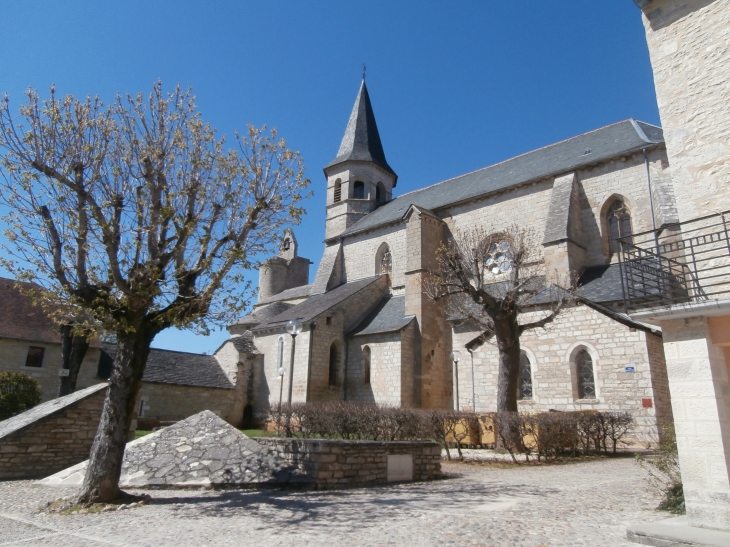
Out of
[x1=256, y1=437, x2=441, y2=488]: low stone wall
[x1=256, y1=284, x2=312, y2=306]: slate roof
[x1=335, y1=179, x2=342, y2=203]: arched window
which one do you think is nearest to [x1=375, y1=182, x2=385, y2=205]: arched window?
[x1=335, y1=179, x2=342, y2=203]: arched window

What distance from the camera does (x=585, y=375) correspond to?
1508 cm

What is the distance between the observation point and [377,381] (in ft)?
68.5

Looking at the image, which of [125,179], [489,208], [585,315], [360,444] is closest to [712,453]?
[360,444]

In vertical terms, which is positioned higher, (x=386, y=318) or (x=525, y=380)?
(x=386, y=318)

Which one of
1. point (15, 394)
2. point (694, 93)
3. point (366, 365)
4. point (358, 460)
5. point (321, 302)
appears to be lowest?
point (358, 460)

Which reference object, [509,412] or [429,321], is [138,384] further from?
[429,321]

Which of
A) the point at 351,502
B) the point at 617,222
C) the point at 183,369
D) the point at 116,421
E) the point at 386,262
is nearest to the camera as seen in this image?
the point at 351,502

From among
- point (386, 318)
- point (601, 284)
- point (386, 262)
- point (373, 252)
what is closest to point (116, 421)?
point (601, 284)

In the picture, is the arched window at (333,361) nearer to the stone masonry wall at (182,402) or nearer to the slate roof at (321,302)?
the slate roof at (321,302)

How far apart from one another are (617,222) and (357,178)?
673 inches

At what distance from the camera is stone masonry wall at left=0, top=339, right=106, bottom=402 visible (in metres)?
20.5

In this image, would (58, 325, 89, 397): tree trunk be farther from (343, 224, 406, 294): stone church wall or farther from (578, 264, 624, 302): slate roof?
(578, 264, 624, 302): slate roof

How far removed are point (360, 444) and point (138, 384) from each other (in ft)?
12.4

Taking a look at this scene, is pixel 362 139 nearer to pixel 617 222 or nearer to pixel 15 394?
pixel 617 222
